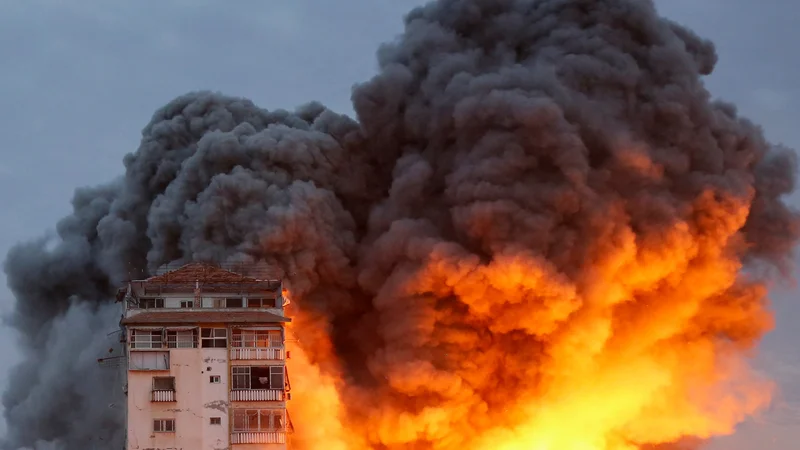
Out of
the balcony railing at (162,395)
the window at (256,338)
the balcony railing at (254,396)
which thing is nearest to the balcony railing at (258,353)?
the window at (256,338)

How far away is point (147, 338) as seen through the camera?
3051 inches

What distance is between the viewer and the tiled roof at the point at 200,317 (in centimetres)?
7744

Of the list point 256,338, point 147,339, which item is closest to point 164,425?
point 147,339

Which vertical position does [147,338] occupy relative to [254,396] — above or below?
above

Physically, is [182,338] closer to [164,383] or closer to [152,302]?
[164,383]

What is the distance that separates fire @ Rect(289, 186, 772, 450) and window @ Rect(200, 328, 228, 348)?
11.3 feet

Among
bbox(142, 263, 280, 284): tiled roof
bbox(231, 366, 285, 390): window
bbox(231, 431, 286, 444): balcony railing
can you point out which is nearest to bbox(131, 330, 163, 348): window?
bbox(142, 263, 280, 284): tiled roof

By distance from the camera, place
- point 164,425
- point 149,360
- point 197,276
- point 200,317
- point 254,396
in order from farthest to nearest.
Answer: point 197,276 → point 200,317 → point 149,360 → point 254,396 → point 164,425

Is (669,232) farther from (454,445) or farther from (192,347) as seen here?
(192,347)

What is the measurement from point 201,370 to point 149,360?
2.12 m

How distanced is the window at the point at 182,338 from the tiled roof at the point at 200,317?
47 cm

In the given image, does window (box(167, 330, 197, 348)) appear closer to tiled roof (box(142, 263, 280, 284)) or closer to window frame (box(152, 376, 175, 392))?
window frame (box(152, 376, 175, 392))

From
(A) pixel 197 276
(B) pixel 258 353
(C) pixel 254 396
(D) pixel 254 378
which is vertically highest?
(A) pixel 197 276

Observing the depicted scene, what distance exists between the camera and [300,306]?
82688 mm
